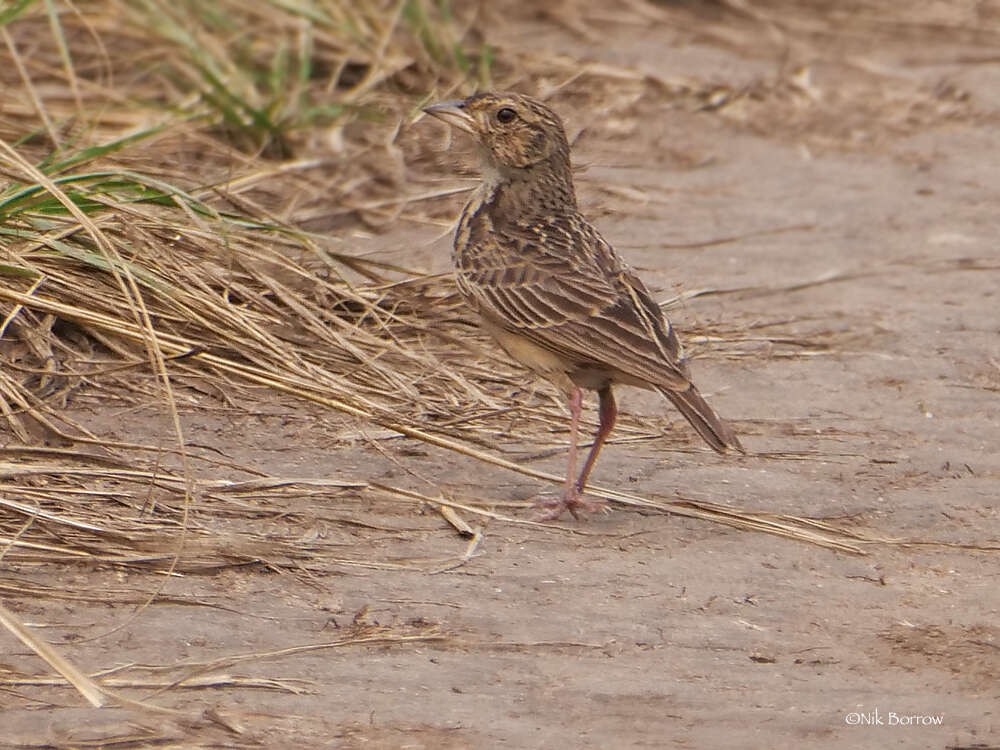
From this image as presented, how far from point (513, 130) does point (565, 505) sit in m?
1.51

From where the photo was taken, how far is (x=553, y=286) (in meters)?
5.28

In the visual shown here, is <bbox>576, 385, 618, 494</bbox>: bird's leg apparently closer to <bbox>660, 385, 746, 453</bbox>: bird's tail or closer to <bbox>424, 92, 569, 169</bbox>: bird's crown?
<bbox>660, 385, 746, 453</bbox>: bird's tail

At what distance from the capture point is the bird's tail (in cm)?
469

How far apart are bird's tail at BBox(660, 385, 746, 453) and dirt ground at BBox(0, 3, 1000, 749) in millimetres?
317

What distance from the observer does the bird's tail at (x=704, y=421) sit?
469 centimetres

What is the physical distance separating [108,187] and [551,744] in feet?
9.83

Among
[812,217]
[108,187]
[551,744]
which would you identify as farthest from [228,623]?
[812,217]

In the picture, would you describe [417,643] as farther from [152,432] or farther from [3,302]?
[3,302]

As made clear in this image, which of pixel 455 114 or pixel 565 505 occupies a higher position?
pixel 455 114

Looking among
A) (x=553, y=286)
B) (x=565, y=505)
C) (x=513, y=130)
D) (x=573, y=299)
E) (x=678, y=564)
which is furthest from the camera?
(x=513, y=130)

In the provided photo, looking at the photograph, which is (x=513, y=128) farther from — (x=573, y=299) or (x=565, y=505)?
(x=565, y=505)

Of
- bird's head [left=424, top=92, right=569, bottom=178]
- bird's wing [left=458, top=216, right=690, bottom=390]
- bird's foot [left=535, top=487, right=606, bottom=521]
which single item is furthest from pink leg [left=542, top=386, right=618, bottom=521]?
bird's head [left=424, top=92, right=569, bottom=178]

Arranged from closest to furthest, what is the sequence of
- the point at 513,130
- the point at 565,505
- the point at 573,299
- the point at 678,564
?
the point at 678,564 → the point at 565,505 → the point at 573,299 → the point at 513,130

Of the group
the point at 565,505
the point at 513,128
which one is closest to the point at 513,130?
the point at 513,128
